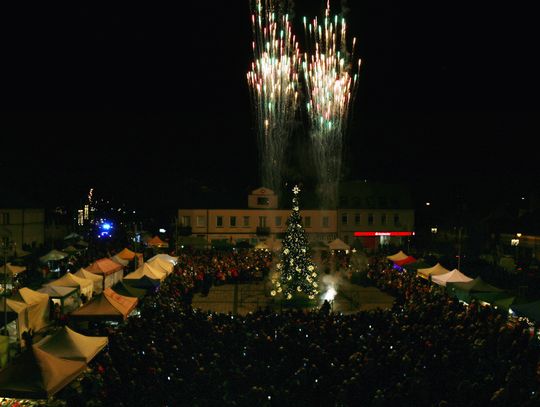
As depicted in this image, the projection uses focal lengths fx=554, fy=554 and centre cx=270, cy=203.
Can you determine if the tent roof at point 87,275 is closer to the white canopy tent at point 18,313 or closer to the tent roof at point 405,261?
the white canopy tent at point 18,313

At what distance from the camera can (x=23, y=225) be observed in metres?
41.6

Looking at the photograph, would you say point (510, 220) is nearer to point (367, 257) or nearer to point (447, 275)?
Answer: point (367, 257)

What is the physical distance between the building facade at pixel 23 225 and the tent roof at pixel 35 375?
2948 centimetres

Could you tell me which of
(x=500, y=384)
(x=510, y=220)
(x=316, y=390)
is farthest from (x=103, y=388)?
(x=510, y=220)

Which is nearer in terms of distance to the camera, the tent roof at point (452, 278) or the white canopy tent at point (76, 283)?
the white canopy tent at point (76, 283)

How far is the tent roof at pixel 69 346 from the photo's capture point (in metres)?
11.6

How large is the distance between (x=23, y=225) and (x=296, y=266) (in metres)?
28.2

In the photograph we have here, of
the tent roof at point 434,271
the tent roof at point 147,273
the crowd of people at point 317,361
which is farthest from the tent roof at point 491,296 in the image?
the tent roof at point 147,273

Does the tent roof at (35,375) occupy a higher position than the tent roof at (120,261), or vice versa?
the tent roof at (120,261)

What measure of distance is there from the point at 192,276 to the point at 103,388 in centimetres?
1402

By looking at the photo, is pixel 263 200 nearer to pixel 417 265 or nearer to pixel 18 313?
pixel 417 265

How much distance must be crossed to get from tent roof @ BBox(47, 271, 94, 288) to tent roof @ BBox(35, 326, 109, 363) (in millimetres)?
7414

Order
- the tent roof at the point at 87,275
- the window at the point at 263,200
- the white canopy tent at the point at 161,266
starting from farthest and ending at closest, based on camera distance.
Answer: the window at the point at 263,200 < the white canopy tent at the point at 161,266 < the tent roof at the point at 87,275

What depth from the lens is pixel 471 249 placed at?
4162 centimetres
